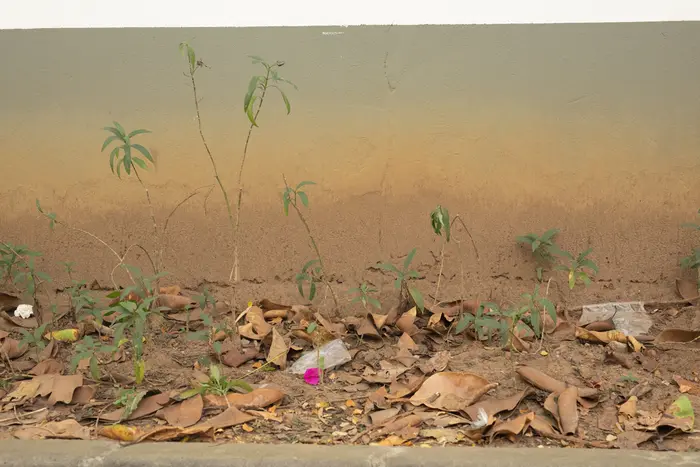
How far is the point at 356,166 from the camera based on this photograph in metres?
3.97

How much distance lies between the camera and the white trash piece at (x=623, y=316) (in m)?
3.76

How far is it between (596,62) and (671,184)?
0.69 meters

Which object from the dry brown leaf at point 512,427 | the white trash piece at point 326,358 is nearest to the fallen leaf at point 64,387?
the white trash piece at point 326,358

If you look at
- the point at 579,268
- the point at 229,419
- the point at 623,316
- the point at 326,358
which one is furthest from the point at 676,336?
the point at 229,419

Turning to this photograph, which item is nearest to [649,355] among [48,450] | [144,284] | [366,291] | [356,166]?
[366,291]

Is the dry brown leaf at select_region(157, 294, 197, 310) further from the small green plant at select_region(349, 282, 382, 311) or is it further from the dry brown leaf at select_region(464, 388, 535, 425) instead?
the dry brown leaf at select_region(464, 388, 535, 425)

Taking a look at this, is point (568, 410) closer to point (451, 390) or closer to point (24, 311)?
point (451, 390)

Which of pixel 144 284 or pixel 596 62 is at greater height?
pixel 596 62

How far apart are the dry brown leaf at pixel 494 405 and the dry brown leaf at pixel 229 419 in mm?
794

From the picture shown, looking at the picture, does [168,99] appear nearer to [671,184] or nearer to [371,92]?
[371,92]

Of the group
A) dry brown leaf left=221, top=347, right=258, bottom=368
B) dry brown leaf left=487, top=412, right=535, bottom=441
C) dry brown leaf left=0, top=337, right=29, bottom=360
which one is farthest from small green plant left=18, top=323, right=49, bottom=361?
dry brown leaf left=487, top=412, right=535, bottom=441

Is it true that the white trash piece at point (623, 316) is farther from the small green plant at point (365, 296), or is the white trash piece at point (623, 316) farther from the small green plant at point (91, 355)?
the small green plant at point (91, 355)

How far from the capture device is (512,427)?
9.12 ft

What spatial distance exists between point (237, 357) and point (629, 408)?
1597mm
